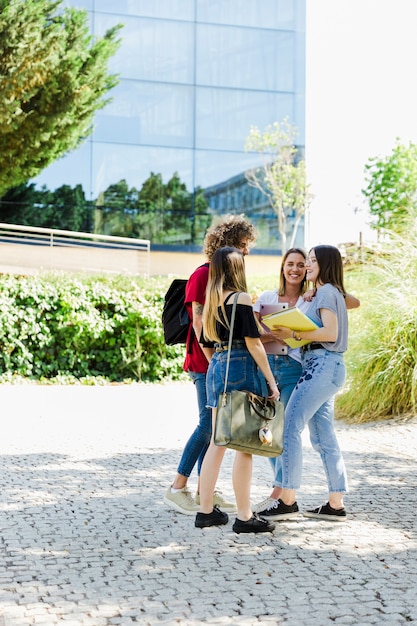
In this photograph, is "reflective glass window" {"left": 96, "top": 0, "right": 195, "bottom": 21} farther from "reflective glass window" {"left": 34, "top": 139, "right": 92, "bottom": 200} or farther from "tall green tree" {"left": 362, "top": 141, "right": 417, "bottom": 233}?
"tall green tree" {"left": 362, "top": 141, "right": 417, "bottom": 233}

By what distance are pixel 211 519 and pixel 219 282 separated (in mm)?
1498

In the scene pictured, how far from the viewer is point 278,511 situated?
5.51m

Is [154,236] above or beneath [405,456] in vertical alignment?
above

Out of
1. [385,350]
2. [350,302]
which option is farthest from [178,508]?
[385,350]

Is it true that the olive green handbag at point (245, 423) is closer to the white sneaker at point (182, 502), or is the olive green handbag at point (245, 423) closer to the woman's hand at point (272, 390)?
the woman's hand at point (272, 390)

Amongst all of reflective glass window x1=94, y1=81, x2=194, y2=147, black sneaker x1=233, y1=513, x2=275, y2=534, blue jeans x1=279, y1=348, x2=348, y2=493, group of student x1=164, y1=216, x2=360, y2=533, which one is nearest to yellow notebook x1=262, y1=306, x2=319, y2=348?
group of student x1=164, y1=216, x2=360, y2=533

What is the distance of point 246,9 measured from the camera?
95.4ft

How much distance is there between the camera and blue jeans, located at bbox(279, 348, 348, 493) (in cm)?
536

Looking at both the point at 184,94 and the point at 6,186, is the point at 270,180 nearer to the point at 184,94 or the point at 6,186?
the point at 184,94

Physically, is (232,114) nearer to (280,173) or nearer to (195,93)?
(195,93)

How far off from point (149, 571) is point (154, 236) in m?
24.2

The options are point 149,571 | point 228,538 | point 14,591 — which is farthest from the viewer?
point 228,538

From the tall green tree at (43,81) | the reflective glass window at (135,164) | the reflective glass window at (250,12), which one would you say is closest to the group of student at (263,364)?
the tall green tree at (43,81)

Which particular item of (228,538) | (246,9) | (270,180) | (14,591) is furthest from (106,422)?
(246,9)
